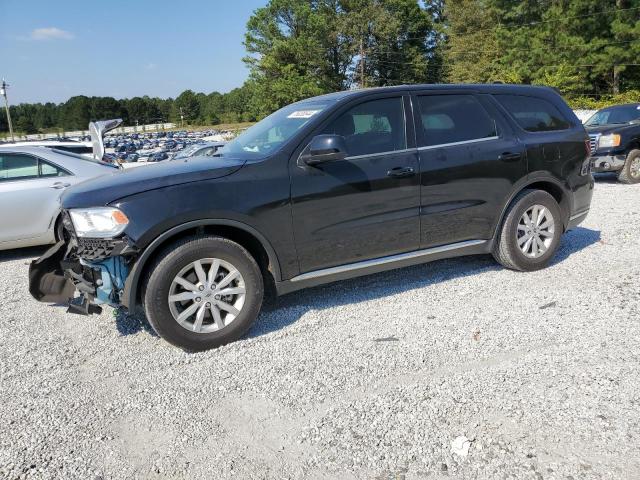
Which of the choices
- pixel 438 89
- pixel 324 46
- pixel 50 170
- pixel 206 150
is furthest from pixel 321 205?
pixel 324 46

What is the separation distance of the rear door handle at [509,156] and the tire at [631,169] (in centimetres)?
717

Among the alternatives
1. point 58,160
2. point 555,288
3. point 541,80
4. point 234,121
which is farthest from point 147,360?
point 234,121

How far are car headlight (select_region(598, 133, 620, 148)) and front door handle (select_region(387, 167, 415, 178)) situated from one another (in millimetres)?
7983

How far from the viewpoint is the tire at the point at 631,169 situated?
1032 centimetres

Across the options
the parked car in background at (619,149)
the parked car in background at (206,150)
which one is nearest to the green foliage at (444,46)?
the parked car in background at (619,149)

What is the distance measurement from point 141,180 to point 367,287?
2272mm

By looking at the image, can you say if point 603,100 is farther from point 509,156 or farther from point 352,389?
point 352,389

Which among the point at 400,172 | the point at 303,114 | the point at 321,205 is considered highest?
the point at 303,114

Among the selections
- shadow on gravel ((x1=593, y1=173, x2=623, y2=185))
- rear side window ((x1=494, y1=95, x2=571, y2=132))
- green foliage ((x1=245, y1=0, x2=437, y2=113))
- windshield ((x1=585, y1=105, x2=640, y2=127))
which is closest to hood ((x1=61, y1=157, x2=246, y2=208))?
rear side window ((x1=494, y1=95, x2=571, y2=132))

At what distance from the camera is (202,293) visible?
3514 millimetres

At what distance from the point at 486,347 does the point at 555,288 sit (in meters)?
1.45

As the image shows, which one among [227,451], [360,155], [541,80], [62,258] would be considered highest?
[541,80]

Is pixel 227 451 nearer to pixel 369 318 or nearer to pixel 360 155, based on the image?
pixel 369 318

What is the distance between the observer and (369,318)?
13.2 feet
